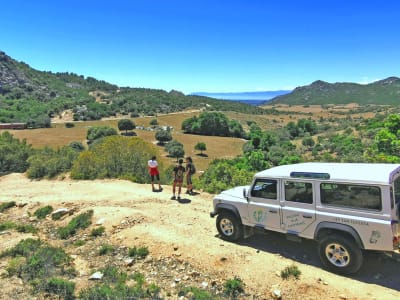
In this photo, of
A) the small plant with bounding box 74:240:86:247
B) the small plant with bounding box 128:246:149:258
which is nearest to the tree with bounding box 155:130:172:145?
the small plant with bounding box 74:240:86:247

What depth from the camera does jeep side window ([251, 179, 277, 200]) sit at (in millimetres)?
7633

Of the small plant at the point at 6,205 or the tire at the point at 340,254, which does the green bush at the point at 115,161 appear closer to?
the small plant at the point at 6,205

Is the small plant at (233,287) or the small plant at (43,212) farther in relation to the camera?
the small plant at (43,212)

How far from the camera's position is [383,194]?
6004mm

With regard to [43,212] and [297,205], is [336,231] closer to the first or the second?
[297,205]

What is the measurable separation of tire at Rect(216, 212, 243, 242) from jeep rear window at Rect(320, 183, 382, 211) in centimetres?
254

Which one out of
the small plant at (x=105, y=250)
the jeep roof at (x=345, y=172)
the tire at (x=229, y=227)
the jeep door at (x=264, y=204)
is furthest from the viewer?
the small plant at (x=105, y=250)

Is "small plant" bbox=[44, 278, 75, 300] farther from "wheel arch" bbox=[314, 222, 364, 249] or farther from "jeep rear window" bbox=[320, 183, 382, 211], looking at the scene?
"jeep rear window" bbox=[320, 183, 382, 211]

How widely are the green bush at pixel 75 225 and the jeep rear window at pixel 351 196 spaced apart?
333 inches

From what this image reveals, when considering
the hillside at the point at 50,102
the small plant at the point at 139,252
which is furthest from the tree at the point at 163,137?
the small plant at the point at 139,252

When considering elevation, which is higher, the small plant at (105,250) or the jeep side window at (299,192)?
the jeep side window at (299,192)

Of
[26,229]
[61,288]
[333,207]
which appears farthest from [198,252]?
[26,229]

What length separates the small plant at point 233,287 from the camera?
6.64m

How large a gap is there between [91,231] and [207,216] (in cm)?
409
